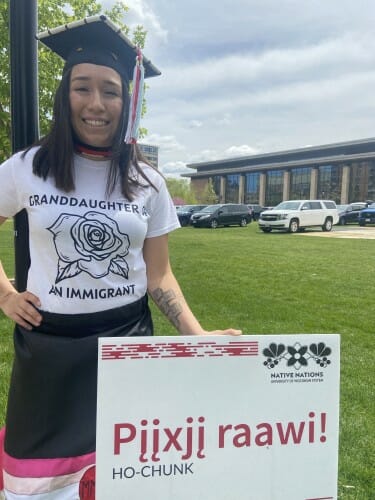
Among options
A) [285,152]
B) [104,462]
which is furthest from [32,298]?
[285,152]

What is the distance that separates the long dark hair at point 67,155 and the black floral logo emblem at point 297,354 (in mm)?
705

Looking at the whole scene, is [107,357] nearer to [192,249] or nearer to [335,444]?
[335,444]

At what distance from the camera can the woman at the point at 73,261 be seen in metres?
1.50

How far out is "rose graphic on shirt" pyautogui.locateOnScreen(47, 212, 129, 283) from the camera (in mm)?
1478

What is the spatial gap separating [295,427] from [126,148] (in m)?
1.11

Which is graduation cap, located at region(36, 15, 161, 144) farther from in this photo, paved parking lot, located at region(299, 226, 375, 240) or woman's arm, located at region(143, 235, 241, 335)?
paved parking lot, located at region(299, 226, 375, 240)

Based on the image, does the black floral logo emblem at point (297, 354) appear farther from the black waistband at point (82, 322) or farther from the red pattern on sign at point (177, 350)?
the black waistband at point (82, 322)

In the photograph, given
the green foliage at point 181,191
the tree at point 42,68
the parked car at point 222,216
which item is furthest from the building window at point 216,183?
the tree at point 42,68

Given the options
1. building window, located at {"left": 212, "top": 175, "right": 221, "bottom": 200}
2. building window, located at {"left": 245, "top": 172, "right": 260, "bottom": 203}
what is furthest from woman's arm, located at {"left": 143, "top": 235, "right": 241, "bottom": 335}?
building window, located at {"left": 212, "top": 175, "right": 221, "bottom": 200}

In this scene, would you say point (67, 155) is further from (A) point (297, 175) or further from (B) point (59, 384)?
(A) point (297, 175)

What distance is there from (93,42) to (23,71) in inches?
40.1

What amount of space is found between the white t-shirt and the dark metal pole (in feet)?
3.17

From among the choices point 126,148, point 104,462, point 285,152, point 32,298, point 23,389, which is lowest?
point 104,462

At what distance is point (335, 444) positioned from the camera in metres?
1.45
